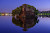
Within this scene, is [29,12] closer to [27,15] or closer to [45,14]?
[27,15]

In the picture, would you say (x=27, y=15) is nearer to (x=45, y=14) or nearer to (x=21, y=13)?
(x=21, y=13)

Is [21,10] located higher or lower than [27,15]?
higher

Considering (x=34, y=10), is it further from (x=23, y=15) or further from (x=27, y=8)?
(x=23, y=15)

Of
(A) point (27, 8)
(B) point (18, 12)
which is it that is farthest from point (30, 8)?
(B) point (18, 12)

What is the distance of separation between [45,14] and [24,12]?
533 inches

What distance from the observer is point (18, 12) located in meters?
19.8

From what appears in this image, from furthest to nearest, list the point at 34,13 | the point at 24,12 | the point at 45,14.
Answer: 1. the point at 45,14
2. the point at 34,13
3. the point at 24,12

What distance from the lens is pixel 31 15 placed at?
2030 centimetres

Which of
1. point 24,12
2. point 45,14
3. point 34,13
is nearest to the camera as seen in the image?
point 24,12

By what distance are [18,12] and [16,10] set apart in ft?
3.89

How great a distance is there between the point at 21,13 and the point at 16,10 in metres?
1.94

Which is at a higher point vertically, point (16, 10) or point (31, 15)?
point (16, 10)

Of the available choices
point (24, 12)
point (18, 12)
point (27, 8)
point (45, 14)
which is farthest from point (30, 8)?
point (45, 14)

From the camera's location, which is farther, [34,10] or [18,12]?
[34,10]
